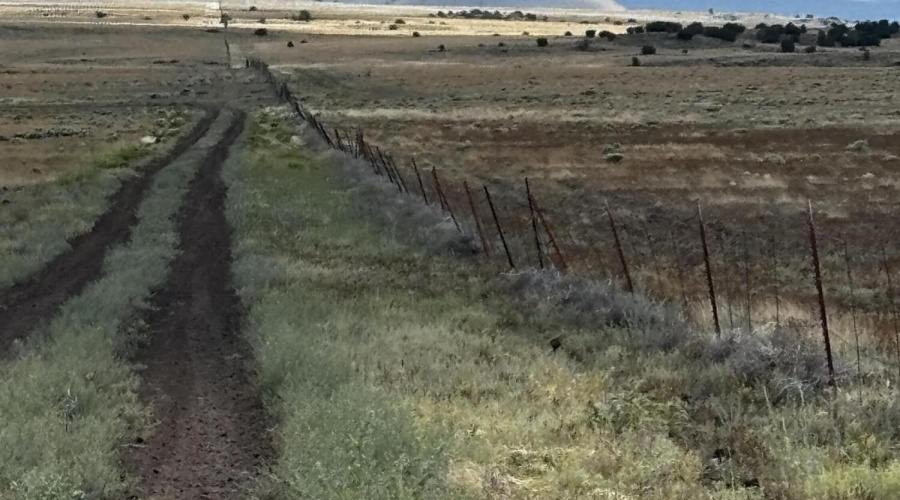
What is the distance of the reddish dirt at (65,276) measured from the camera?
11.6 meters

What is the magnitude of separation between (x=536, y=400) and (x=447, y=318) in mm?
3339

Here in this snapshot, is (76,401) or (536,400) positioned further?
(536,400)

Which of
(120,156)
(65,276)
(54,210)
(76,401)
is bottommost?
(76,401)

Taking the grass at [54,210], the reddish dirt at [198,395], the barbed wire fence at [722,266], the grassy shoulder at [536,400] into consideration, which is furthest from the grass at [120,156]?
the grassy shoulder at [536,400]

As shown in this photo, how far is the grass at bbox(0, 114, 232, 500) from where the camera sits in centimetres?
637

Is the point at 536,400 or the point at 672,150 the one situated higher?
the point at 672,150

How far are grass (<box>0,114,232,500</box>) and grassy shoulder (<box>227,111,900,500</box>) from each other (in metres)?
1.37

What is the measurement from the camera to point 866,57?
88.1m

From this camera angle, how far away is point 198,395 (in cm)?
859

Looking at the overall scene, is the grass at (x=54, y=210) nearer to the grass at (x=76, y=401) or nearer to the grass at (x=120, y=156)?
the grass at (x=120, y=156)

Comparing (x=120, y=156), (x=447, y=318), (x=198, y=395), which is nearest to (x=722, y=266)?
(x=447, y=318)

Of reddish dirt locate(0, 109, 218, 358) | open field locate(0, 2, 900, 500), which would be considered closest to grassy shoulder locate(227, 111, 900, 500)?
open field locate(0, 2, 900, 500)

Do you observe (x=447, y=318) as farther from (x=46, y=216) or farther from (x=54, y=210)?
(x=54, y=210)

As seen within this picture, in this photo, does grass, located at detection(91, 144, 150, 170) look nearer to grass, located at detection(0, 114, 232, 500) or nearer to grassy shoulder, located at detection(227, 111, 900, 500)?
grass, located at detection(0, 114, 232, 500)
